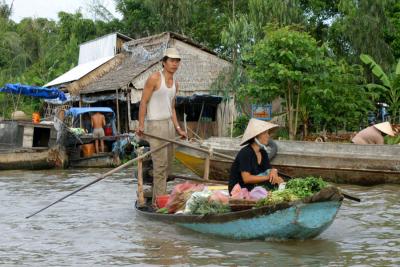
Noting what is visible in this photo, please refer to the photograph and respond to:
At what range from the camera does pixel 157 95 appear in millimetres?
7730

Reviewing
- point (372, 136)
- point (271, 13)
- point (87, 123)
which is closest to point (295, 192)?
point (372, 136)

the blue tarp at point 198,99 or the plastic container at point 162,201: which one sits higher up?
the blue tarp at point 198,99

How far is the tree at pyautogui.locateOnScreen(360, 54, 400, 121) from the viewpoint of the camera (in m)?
→ 16.0

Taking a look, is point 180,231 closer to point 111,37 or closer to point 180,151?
point 180,151

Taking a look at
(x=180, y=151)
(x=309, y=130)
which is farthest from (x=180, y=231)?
(x=309, y=130)

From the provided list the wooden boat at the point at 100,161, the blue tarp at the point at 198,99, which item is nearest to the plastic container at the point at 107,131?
the wooden boat at the point at 100,161

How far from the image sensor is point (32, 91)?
65.3 feet

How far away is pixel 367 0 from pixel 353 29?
2.77 ft

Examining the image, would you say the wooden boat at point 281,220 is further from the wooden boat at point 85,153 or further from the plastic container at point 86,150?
the plastic container at point 86,150

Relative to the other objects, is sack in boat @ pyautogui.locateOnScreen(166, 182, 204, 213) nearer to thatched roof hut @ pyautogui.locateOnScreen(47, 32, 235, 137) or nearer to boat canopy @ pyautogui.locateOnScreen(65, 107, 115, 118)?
boat canopy @ pyautogui.locateOnScreen(65, 107, 115, 118)

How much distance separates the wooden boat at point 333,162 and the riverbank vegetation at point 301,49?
3.34 m

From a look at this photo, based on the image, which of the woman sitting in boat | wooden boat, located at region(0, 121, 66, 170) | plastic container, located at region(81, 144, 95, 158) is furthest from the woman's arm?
plastic container, located at region(81, 144, 95, 158)

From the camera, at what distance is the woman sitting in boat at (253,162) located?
6.53m

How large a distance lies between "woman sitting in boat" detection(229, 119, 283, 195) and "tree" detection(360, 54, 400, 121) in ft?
32.5
